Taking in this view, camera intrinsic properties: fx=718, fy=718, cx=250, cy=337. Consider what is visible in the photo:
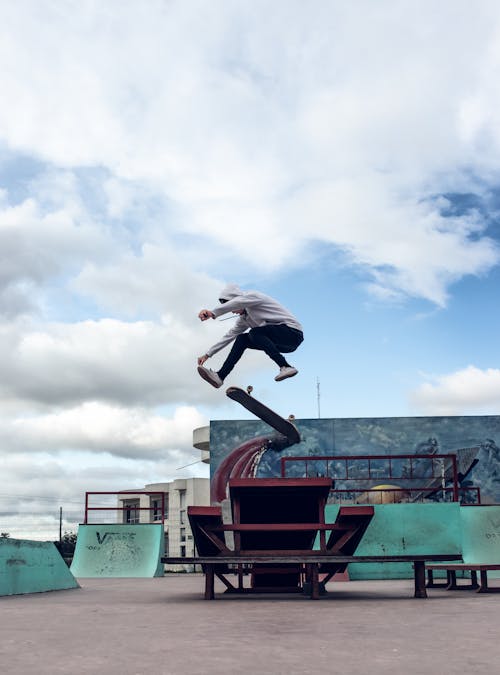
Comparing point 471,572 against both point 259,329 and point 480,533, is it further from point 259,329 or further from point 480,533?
point 259,329

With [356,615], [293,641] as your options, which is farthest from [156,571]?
[293,641]

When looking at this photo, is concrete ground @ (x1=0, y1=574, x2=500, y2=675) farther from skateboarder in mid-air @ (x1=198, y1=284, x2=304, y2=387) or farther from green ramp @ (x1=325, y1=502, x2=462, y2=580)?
green ramp @ (x1=325, y1=502, x2=462, y2=580)

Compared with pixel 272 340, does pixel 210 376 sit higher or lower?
lower

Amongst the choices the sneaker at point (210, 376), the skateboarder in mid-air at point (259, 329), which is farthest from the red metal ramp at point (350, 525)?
the sneaker at point (210, 376)

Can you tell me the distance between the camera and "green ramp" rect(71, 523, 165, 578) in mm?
18234

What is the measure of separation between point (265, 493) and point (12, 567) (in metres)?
3.93

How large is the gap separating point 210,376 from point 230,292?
46.2 inches

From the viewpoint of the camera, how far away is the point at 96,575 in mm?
18156

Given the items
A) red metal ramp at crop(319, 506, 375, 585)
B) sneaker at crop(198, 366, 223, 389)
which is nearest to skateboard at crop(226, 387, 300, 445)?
sneaker at crop(198, 366, 223, 389)

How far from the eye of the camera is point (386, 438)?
37094mm

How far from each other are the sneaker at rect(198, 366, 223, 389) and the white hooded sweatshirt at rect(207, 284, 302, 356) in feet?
2.08

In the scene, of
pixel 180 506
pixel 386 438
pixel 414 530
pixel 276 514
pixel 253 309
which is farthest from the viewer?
pixel 180 506

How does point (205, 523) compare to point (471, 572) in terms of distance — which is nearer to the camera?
point (205, 523)

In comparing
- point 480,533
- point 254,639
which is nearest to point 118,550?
point 480,533
